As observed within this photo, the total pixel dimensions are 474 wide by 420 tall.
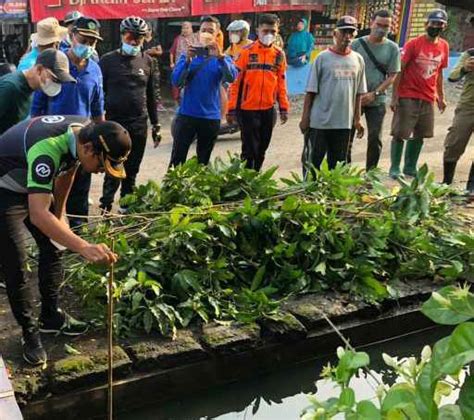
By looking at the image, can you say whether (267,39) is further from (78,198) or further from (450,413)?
(450,413)

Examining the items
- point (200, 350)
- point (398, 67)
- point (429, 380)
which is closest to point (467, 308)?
point (429, 380)

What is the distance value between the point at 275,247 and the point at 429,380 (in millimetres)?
3262

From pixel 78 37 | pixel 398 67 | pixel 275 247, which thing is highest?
pixel 78 37

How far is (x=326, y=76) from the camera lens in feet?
21.0

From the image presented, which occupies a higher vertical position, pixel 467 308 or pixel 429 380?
pixel 467 308

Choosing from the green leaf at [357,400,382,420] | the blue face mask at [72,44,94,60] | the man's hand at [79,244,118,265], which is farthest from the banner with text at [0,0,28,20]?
the green leaf at [357,400,382,420]

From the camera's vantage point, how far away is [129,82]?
5.84 metres

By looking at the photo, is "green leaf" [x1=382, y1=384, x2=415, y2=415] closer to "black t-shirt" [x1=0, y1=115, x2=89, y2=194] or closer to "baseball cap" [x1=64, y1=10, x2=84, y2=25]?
"black t-shirt" [x1=0, y1=115, x2=89, y2=194]

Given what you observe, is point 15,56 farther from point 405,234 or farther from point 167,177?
point 405,234

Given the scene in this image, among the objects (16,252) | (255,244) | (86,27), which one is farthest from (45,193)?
(86,27)

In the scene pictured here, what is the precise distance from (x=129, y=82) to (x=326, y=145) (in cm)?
217

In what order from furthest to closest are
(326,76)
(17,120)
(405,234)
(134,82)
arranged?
(326,76) → (134,82) → (405,234) → (17,120)

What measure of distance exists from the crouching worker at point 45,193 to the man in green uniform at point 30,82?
0.77 m

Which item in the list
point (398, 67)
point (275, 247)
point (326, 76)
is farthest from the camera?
point (398, 67)
